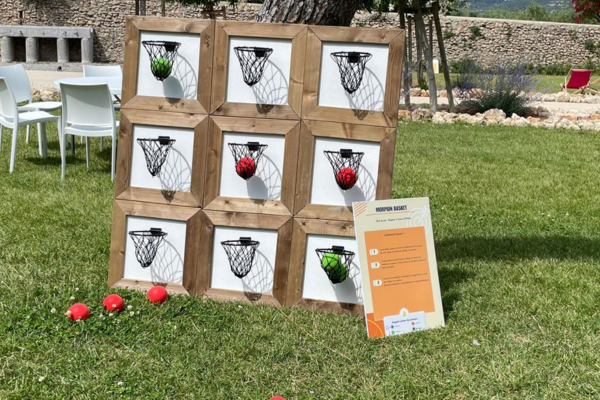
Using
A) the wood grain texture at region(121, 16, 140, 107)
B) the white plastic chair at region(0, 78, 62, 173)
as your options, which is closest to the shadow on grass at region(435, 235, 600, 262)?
the wood grain texture at region(121, 16, 140, 107)

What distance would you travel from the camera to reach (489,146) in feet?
27.4

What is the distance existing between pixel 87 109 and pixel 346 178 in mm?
3741

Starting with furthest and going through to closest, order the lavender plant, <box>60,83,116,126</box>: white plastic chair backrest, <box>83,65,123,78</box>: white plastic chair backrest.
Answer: the lavender plant → <box>83,65,123,78</box>: white plastic chair backrest → <box>60,83,116,126</box>: white plastic chair backrest

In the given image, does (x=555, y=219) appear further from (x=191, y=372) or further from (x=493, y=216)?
(x=191, y=372)

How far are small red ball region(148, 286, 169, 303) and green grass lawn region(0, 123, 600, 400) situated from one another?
0.05 meters

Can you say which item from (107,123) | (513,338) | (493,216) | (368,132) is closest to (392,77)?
(368,132)

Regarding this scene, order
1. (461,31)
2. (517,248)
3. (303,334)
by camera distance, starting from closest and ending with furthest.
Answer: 1. (303,334)
2. (517,248)
3. (461,31)

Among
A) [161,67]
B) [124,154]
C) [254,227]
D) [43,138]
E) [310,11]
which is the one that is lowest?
[43,138]

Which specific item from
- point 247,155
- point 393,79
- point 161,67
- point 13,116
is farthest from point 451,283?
point 13,116

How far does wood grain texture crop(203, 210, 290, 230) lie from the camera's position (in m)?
3.25

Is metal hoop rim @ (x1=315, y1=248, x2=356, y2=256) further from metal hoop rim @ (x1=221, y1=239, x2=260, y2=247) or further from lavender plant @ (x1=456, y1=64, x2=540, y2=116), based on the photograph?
lavender plant @ (x1=456, y1=64, x2=540, y2=116)

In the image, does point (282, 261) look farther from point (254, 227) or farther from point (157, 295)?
point (157, 295)

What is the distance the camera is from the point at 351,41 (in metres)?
3.06

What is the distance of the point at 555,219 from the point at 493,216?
0.46m
